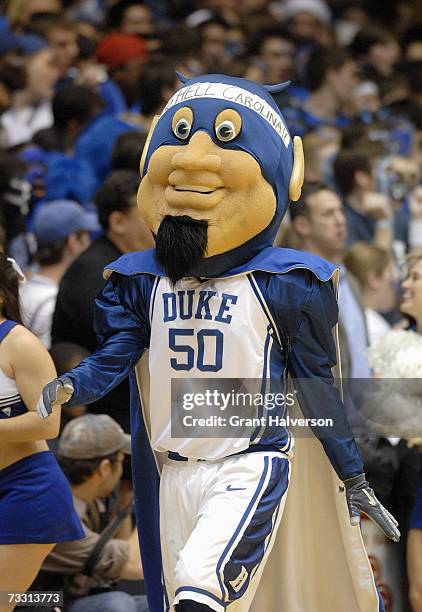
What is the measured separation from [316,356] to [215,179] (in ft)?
2.14

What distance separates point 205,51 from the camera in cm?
1036

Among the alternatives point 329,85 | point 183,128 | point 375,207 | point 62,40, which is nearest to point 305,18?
point 329,85

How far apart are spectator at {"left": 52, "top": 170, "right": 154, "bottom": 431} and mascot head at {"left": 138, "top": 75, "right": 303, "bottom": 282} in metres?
1.30

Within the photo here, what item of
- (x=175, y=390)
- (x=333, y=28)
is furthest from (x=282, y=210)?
(x=333, y=28)

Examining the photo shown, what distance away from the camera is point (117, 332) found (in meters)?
4.32

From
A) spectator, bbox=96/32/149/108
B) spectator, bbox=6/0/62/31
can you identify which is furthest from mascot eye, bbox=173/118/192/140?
spectator, bbox=6/0/62/31

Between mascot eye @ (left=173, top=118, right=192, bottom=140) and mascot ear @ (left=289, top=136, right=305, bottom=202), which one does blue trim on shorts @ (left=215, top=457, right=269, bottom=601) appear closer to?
mascot ear @ (left=289, top=136, right=305, bottom=202)

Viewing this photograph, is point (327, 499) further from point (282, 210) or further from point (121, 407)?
point (121, 407)

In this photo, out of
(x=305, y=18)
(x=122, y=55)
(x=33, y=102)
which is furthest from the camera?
(x=305, y=18)

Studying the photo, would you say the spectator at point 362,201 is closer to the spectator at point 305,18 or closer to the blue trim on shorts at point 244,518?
the blue trim on shorts at point 244,518

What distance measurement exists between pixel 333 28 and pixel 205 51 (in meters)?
2.71

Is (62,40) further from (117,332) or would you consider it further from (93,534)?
(117,332)

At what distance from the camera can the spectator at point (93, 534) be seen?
4949 millimetres

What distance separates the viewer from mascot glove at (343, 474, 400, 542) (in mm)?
4125
